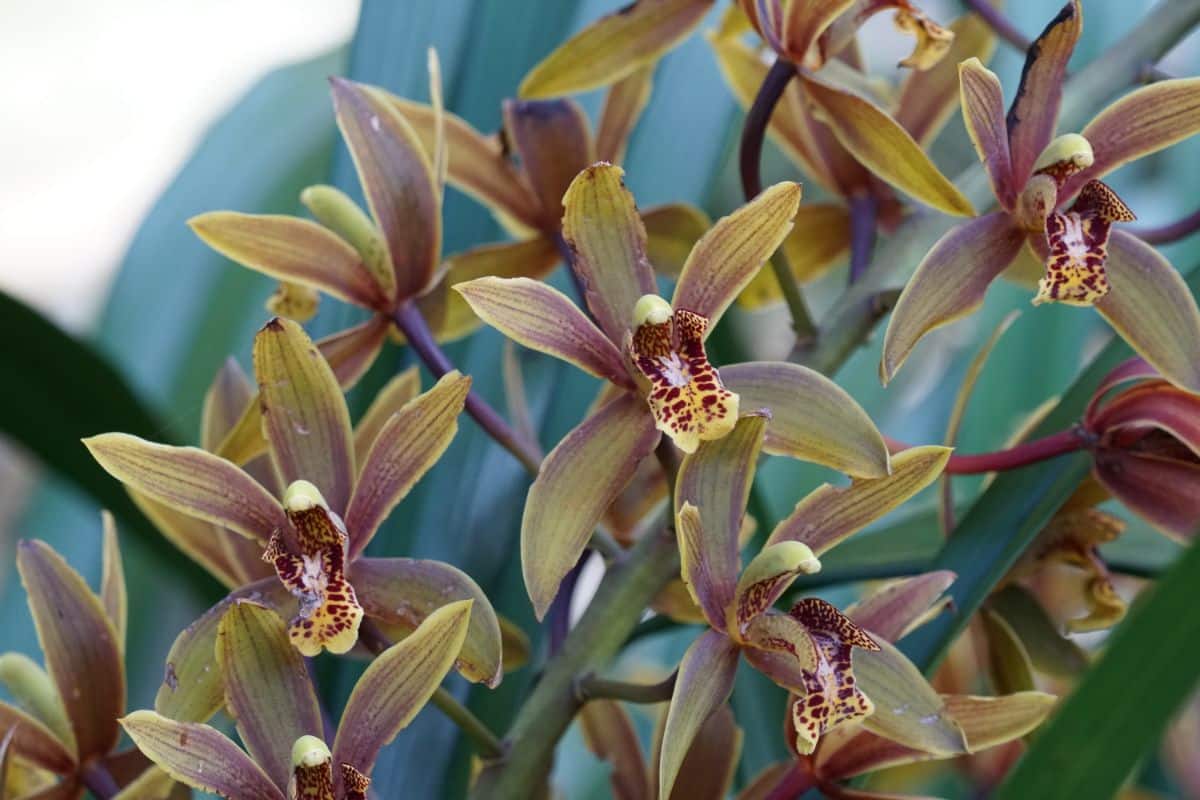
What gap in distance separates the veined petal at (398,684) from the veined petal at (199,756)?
3 cm

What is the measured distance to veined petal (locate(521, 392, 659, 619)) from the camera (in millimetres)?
544

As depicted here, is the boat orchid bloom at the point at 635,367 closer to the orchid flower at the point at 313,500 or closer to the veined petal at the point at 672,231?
the orchid flower at the point at 313,500

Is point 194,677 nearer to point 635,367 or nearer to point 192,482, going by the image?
point 192,482

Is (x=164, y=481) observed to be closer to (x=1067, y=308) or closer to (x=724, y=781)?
(x=724, y=781)

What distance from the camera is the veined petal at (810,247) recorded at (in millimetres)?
815

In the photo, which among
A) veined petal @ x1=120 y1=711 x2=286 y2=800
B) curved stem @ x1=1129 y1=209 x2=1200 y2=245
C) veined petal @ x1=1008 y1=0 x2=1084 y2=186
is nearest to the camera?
veined petal @ x1=120 y1=711 x2=286 y2=800

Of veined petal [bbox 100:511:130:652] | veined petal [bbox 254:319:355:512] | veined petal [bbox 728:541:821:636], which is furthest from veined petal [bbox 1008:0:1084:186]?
veined petal [bbox 100:511:130:652]

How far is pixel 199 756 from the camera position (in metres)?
0.50

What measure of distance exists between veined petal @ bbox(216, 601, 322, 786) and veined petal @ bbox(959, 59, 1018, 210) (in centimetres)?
36

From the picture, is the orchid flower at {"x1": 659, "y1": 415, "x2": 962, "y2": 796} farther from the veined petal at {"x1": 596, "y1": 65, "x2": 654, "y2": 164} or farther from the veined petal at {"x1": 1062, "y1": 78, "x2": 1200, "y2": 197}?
the veined petal at {"x1": 596, "y1": 65, "x2": 654, "y2": 164}

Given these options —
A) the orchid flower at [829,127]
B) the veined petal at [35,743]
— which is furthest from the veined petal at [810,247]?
the veined petal at [35,743]

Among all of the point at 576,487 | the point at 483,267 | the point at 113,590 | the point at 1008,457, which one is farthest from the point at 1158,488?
the point at 113,590

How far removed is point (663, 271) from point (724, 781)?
31cm

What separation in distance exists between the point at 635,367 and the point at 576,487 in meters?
0.06
